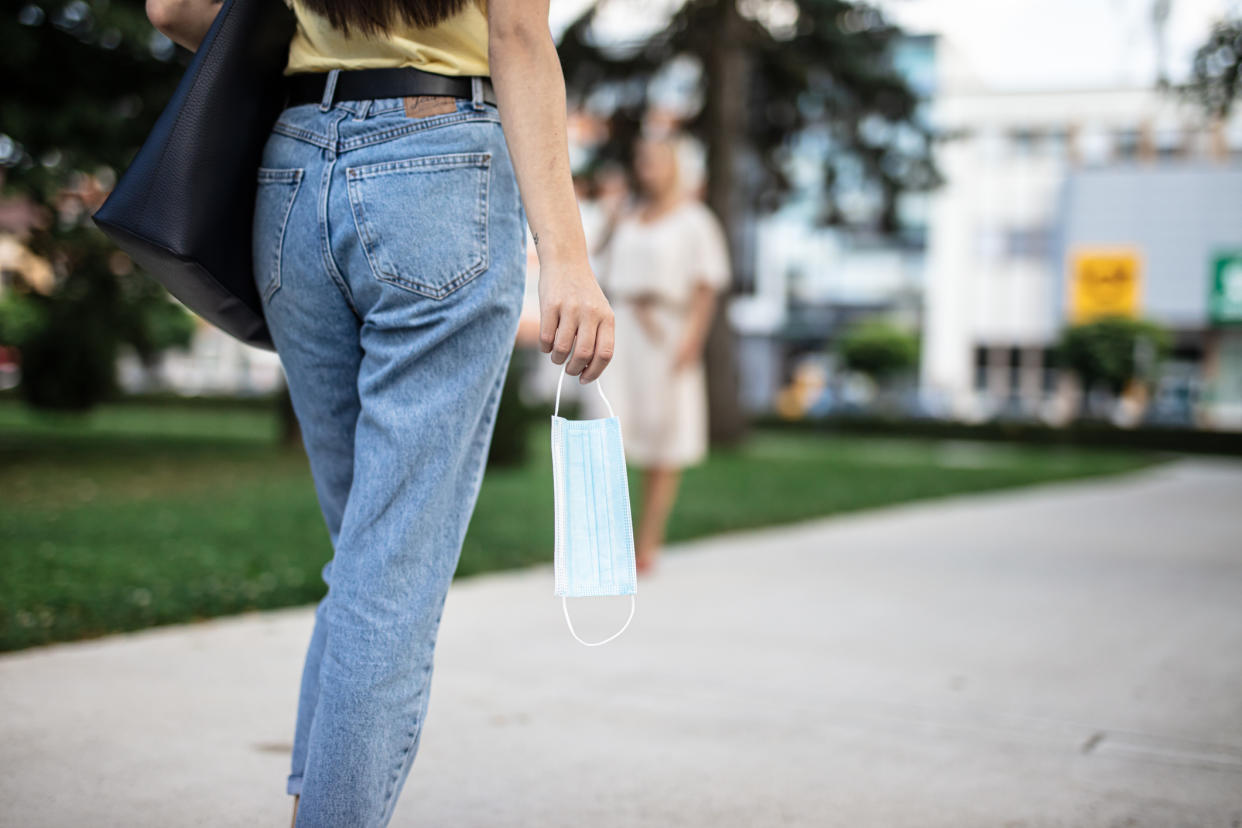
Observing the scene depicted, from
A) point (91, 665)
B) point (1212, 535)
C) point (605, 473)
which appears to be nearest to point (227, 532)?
point (91, 665)

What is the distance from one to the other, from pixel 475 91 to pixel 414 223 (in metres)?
0.22

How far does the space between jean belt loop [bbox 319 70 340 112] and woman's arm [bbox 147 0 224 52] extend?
26 cm

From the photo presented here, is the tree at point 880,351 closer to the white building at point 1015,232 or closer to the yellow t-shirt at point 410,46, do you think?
the white building at point 1015,232

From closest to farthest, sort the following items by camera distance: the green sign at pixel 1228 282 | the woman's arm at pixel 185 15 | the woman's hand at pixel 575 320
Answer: the woman's hand at pixel 575 320 < the woman's arm at pixel 185 15 < the green sign at pixel 1228 282

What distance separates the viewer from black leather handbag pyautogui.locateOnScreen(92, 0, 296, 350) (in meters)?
1.59

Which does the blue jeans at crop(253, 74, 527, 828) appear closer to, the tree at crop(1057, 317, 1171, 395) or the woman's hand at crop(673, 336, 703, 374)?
the woman's hand at crop(673, 336, 703, 374)

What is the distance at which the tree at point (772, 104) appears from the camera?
16578 millimetres

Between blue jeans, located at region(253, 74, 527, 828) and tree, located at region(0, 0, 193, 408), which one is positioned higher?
tree, located at region(0, 0, 193, 408)

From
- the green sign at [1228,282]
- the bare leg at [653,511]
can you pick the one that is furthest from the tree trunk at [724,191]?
the bare leg at [653,511]

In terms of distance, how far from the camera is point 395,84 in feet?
5.27

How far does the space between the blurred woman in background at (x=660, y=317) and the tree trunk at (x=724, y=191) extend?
11.5 m

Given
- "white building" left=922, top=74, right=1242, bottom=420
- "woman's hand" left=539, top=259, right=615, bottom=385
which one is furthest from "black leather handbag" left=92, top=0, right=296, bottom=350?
"white building" left=922, top=74, right=1242, bottom=420

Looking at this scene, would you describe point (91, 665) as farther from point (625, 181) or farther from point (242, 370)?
point (242, 370)

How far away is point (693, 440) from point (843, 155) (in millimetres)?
14549
